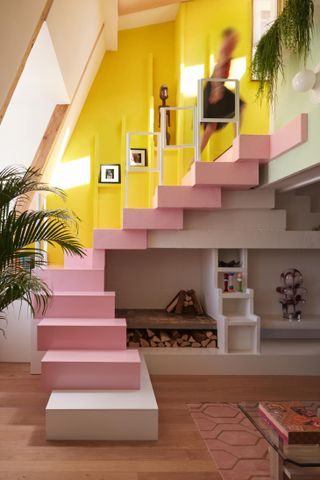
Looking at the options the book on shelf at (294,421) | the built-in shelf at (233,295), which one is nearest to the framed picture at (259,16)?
the built-in shelf at (233,295)

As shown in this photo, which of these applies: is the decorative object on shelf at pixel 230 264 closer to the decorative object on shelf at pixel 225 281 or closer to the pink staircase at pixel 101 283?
the decorative object on shelf at pixel 225 281

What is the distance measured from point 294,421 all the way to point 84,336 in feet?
6.83

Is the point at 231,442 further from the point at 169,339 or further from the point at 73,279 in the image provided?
the point at 73,279

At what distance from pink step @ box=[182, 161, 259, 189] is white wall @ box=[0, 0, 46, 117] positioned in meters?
1.87

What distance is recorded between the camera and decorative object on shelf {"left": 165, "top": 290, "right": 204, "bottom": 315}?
560 centimetres

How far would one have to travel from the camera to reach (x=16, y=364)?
5129mm

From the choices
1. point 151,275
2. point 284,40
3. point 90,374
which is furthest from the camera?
point 151,275

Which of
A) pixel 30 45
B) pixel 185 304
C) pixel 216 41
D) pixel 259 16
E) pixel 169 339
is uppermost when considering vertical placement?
pixel 259 16

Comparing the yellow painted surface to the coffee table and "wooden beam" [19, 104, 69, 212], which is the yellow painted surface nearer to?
"wooden beam" [19, 104, 69, 212]

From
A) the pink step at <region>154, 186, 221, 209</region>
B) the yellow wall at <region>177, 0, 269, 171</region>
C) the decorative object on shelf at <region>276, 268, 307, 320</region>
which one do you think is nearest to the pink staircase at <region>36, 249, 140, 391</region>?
the pink step at <region>154, 186, 221, 209</region>

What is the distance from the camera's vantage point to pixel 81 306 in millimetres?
4691

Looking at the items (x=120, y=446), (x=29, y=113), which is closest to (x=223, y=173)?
(x=29, y=113)

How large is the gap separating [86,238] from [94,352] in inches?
84.4

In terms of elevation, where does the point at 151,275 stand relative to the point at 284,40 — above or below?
below
